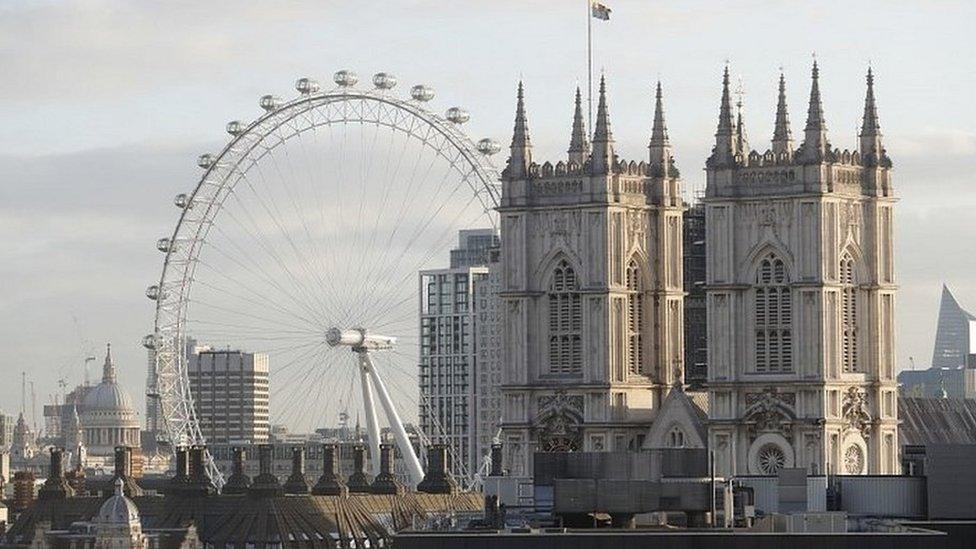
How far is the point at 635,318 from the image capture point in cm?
18738

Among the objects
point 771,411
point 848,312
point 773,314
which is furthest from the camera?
point 848,312

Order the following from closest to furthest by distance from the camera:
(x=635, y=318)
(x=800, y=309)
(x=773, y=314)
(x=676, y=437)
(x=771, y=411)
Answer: (x=800, y=309) < (x=771, y=411) < (x=773, y=314) < (x=676, y=437) < (x=635, y=318)

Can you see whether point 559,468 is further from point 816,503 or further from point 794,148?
point 794,148

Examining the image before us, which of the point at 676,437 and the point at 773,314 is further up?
the point at 773,314

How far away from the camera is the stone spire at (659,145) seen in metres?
190

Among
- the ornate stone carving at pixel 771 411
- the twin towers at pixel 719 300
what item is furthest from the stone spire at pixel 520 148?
the ornate stone carving at pixel 771 411

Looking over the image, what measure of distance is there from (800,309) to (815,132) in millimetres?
8764

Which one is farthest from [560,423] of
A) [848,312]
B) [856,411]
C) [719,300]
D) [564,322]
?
[848,312]

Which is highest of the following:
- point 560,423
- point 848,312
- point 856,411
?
point 848,312

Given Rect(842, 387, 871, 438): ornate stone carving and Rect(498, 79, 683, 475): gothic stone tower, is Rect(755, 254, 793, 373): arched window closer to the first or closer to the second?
Rect(842, 387, 871, 438): ornate stone carving

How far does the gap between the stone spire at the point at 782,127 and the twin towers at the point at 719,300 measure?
0.14 m

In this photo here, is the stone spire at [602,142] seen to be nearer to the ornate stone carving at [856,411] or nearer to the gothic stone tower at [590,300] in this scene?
the gothic stone tower at [590,300]

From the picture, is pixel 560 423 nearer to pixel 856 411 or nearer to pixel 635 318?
pixel 635 318

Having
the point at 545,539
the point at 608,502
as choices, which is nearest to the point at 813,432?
the point at 608,502
